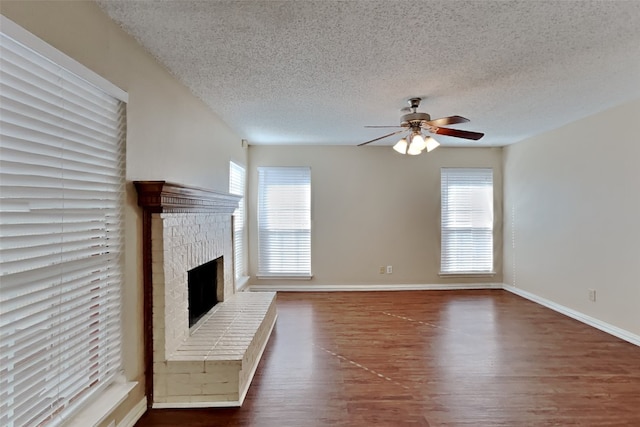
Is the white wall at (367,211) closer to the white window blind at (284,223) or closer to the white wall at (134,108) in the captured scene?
the white window blind at (284,223)

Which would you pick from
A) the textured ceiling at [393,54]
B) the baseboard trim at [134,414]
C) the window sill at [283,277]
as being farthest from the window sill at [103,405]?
the window sill at [283,277]

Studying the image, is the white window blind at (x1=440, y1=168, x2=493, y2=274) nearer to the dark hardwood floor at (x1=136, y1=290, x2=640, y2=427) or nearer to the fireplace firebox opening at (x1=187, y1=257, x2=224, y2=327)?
the dark hardwood floor at (x1=136, y1=290, x2=640, y2=427)

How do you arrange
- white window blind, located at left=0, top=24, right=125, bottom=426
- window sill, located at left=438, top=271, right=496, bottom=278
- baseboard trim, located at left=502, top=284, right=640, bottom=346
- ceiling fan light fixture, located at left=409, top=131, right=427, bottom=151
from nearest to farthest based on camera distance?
white window blind, located at left=0, top=24, right=125, bottom=426
ceiling fan light fixture, located at left=409, top=131, right=427, bottom=151
baseboard trim, located at left=502, top=284, right=640, bottom=346
window sill, located at left=438, top=271, right=496, bottom=278

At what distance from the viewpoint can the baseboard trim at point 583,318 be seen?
134 inches

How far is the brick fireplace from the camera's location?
2256 millimetres

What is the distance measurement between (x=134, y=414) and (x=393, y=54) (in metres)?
2.92

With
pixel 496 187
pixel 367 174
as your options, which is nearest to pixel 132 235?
pixel 367 174

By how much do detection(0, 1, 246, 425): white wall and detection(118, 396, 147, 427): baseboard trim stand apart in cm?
4

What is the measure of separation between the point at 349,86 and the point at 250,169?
298cm

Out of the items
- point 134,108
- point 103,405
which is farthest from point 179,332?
point 134,108

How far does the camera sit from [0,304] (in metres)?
1.26

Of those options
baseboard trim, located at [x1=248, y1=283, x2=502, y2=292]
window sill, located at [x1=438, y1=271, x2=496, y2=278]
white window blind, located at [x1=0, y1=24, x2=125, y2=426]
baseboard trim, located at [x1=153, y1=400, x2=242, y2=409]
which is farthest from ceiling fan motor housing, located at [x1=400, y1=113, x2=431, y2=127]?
window sill, located at [x1=438, y1=271, x2=496, y2=278]

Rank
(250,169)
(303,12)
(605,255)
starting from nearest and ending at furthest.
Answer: (303,12), (605,255), (250,169)

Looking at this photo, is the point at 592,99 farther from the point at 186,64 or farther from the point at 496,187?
the point at 186,64
